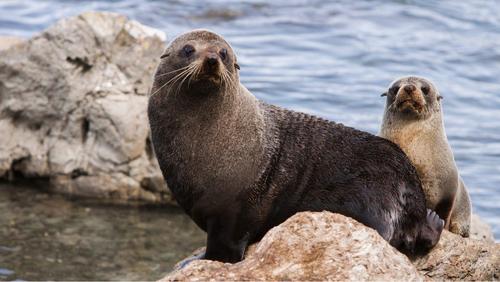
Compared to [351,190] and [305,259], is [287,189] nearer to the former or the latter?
[351,190]

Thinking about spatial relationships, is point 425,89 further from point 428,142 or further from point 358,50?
point 358,50

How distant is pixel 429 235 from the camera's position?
7938 millimetres

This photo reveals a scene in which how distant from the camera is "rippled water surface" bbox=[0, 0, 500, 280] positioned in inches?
671

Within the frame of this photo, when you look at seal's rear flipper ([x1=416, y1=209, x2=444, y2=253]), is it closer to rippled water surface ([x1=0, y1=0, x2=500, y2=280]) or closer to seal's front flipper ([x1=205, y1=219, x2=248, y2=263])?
seal's front flipper ([x1=205, y1=219, x2=248, y2=263])

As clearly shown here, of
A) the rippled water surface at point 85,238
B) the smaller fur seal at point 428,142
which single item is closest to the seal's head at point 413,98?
the smaller fur seal at point 428,142

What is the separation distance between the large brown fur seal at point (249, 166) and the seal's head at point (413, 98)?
806 mm

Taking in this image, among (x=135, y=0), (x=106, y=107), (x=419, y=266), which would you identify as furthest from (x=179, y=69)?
(x=135, y=0)

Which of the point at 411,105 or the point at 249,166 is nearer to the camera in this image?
the point at 249,166

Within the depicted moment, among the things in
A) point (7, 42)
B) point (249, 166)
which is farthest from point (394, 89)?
point (7, 42)

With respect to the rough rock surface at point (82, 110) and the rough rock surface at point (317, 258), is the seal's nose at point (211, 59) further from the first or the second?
the rough rock surface at point (82, 110)

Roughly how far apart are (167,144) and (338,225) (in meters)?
2.34

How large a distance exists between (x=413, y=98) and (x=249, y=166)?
1761 mm

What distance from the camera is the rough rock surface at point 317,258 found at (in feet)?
18.9

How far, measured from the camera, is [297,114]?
331 inches
